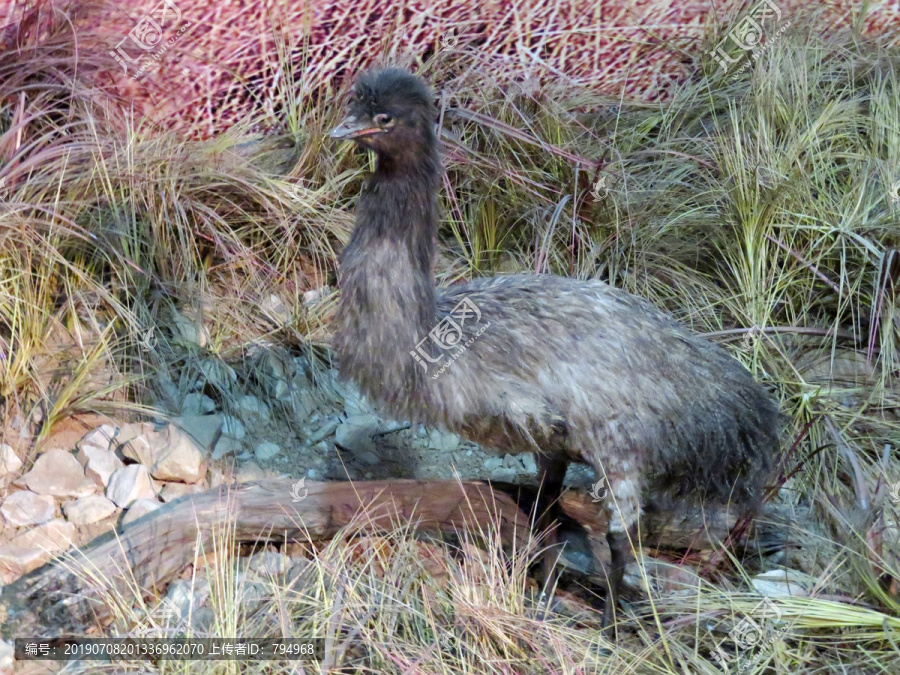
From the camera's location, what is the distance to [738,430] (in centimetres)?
330

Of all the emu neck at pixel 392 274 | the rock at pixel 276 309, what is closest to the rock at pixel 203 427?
the rock at pixel 276 309

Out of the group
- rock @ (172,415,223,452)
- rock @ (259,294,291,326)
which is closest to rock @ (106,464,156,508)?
rock @ (172,415,223,452)

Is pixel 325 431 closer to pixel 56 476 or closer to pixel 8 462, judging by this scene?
pixel 56 476

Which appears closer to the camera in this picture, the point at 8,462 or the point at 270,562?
the point at 270,562

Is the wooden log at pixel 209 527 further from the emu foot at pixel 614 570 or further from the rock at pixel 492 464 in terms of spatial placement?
the rock at pixel 492 464

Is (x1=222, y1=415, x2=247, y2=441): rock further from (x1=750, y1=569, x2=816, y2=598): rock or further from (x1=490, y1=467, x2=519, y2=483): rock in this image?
(x1=750, y1=569, x2=816, y2=598): rock

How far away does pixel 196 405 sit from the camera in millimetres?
3904

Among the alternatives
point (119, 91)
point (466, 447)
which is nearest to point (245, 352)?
point (466, 447)

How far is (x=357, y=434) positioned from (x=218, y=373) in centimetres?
59

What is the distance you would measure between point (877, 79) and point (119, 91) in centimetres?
342

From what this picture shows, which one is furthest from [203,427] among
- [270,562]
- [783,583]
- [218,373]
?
[783,583]

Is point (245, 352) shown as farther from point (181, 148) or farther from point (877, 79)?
point (877, 79)

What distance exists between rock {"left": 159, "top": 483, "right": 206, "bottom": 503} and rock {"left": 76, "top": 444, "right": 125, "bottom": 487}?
0.18 meters

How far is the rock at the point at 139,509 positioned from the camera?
134 inches
